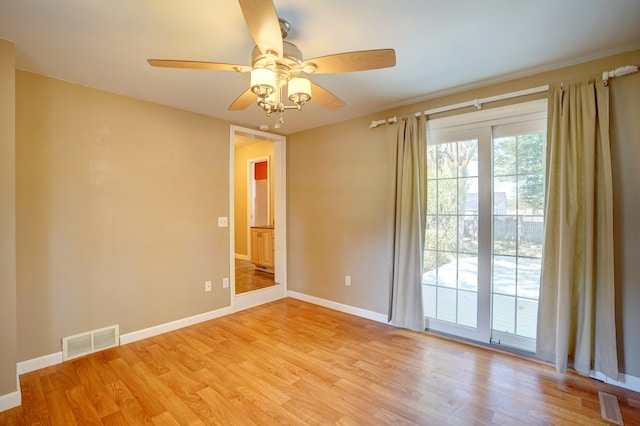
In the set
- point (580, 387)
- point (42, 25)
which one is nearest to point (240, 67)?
point (42, 25)

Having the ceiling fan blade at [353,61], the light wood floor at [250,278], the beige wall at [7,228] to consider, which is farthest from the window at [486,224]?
the beige wall at [7,228]

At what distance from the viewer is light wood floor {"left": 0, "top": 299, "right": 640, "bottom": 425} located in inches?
74.2

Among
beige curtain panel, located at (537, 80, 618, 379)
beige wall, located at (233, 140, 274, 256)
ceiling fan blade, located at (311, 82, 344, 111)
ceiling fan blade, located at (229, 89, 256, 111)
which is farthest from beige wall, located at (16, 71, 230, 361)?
beige curtain panel, located at (537, 80, 618, 379)

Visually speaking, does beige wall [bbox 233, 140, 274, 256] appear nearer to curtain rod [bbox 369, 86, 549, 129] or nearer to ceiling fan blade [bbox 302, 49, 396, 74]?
curtain rod [bbox 369, 86, 549, 129]

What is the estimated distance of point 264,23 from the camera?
1344 millimetres

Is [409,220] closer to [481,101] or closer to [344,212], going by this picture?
[344,212]

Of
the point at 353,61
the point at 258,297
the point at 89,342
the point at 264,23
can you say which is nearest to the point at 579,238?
the point at 353,61

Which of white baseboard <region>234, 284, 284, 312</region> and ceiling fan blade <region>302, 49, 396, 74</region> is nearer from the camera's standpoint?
ceiling fan blade <region>302, 49, 396, 74</region>

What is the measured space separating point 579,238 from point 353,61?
2.22 metres

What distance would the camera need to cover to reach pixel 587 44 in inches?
81.5

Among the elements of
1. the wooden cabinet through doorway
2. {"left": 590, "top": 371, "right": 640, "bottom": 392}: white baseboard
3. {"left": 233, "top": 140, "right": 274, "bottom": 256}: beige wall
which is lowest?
{"left": 590, "top": 371, "right": 640, "bottom": 392}: white baseboard

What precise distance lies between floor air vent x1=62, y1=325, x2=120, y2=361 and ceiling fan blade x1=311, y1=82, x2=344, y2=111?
288 cm

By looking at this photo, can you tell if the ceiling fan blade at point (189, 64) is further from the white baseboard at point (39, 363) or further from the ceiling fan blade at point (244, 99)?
the white baseboard at point (39, 363)

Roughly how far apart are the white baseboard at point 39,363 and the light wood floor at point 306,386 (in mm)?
60
